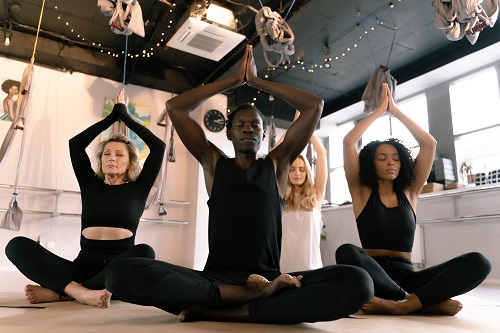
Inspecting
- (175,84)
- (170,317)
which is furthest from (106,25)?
(170,317)

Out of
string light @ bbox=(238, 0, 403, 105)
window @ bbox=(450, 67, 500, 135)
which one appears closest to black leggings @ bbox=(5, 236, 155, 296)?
string light @ bbox=(238, 0, 403, 105)

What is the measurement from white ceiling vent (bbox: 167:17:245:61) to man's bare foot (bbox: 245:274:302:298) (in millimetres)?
2986

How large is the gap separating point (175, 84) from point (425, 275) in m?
4.17

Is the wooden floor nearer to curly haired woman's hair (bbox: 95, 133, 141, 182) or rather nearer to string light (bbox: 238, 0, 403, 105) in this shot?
curly haired woman's hair (bbox: 95, 133, 141, 182)

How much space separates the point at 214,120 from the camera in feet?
17.3

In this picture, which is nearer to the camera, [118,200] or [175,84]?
[118,200]

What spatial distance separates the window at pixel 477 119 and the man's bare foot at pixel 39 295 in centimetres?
402

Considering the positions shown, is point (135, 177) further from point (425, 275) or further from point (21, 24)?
point (21, 24)

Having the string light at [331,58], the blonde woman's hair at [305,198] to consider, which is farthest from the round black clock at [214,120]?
the blonde woman's hair at [305,198]

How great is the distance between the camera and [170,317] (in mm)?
1252

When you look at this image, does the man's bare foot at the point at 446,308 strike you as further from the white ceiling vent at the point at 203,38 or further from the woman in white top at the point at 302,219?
the white ceiling vent at the point at 203,38

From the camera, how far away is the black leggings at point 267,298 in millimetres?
1048

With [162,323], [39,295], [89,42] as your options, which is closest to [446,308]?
[162,323]

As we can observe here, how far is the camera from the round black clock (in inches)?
206
